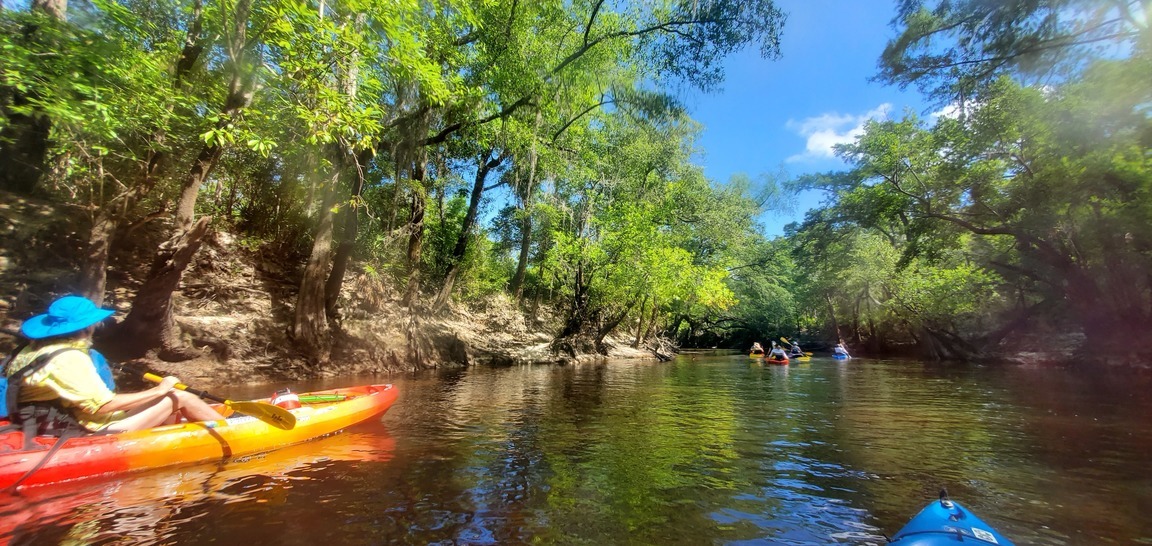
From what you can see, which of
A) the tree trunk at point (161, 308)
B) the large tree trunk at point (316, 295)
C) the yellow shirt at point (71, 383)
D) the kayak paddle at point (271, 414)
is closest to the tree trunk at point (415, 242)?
the large tree trunk at point (316, 295)

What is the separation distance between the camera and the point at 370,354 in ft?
46.6

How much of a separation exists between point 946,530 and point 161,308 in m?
12.4

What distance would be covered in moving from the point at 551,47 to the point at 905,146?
14841 mm

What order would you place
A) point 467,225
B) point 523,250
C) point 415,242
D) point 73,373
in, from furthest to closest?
point 523,250
point 467,225
point 415,242
point 73,373

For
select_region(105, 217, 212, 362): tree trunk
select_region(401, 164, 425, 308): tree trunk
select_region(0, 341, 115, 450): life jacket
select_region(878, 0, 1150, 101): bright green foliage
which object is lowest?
select_region(0, 341, 115, 450): life jacket

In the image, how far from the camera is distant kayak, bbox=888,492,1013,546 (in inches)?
98.9

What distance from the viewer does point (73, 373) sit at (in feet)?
14.0

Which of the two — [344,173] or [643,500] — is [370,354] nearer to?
[344,173]

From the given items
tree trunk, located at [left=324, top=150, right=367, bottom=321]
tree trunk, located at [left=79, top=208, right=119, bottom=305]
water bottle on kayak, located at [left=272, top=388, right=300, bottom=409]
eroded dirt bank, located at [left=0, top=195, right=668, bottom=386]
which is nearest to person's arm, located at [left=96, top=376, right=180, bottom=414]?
water bottle on kayak, located at [left=272, top=388, right=300, bottom=409]

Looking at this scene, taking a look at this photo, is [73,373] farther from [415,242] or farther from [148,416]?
[415,242]

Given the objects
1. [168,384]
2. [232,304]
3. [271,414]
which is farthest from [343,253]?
[168,384]

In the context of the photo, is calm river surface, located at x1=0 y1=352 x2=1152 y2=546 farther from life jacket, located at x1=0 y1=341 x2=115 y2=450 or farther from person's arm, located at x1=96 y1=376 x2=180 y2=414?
person's arm, located at x1=96 y1=376 x2=180 y2=414

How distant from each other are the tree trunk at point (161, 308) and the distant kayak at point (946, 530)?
35.6 feet

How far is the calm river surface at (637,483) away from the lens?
3.48 m
